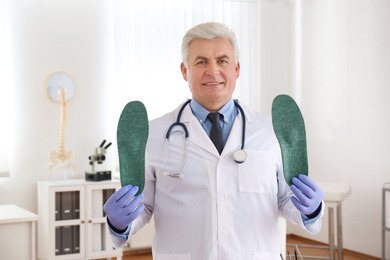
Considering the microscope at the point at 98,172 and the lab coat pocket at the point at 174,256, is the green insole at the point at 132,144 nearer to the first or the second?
the lab coat pocket at the point at 174,256

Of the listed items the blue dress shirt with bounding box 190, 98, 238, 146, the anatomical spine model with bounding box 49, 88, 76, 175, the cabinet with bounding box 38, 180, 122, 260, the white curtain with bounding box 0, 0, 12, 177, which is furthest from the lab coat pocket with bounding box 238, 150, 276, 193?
the white curtain with bounding box 0, 0, 12, 177

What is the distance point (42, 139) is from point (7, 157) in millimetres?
348

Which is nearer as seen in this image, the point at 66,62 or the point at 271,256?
the point at 271,256

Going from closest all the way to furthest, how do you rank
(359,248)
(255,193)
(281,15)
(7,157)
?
(255,193)
(7,157)
(359,248)
(281,15)

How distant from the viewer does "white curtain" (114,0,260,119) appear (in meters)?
4.51

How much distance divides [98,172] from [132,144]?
2.82 m

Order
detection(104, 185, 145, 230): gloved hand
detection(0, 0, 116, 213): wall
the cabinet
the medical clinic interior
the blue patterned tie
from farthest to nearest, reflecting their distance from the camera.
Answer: detection(0, 0, 116, 213): wall
the medical clinic interior
the cabinet
the blue patterned tie
detection(104, 185, 145, 230): gloved hand

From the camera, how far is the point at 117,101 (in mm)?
4500

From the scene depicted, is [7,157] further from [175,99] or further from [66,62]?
[175,99]

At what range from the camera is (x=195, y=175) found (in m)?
1.46

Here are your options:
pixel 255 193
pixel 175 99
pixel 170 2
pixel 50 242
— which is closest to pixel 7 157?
pixel 50 242

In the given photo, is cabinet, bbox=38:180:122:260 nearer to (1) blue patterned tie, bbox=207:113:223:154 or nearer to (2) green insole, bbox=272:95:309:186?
(1) blue patterned tie, bbox=207:113:223:154

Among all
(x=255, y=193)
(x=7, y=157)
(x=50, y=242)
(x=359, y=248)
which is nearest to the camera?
(x=255, y=193)

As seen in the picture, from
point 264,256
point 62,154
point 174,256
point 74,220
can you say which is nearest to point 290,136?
point 264,256
